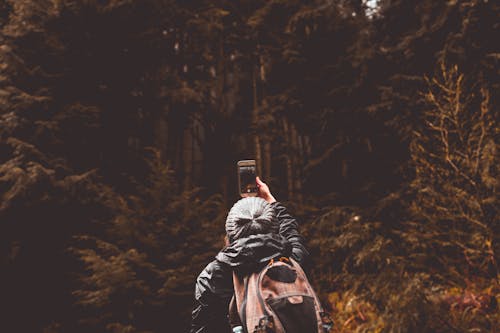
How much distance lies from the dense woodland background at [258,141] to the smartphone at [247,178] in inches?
164

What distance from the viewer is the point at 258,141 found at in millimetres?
11133

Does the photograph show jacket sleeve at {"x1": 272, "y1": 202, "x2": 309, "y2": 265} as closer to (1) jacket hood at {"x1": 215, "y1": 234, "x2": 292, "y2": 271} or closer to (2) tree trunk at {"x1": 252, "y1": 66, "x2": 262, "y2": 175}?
(1) jacket hood at {"x1": 215, "y1": 234, "x2": 292, "y2": 271}

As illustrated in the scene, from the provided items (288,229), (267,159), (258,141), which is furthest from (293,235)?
(267,159)

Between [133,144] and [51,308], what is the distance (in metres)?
3.30

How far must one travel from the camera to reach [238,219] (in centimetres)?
216

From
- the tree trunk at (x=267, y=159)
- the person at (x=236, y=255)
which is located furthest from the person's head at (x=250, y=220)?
the tree trunk at (x=267, y=159)

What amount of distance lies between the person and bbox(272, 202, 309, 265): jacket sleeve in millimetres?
41

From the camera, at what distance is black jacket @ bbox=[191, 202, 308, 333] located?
203 centimetres

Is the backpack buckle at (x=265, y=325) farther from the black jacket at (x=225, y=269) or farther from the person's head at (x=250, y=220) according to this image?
the person's head at (x=250, y=220)

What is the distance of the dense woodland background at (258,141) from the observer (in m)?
6.40

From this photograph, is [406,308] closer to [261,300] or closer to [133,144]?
[261,300]

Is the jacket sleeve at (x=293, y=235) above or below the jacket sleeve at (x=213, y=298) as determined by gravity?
above

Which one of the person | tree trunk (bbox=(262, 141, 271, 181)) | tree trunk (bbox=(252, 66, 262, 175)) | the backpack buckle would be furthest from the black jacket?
tree trunk (bbox=(262, 141, 271, 181))

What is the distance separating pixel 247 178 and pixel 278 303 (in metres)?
0.68
